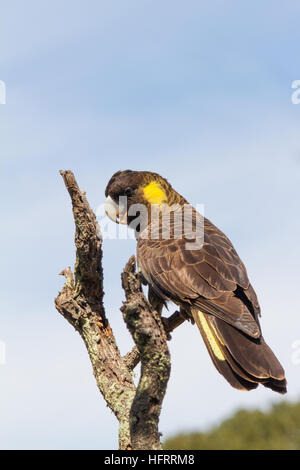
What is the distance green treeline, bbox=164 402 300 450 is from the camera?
18.6 meters

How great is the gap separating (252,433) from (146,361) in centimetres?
1564

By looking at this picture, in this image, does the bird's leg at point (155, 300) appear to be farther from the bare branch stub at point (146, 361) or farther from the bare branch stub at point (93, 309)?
the bare branch stub at point (146, 361)

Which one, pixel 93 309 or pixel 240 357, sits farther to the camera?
pixel 93 309

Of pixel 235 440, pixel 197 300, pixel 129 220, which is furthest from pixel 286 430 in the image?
pixel 197 300

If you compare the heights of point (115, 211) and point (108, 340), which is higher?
point (115, 211)

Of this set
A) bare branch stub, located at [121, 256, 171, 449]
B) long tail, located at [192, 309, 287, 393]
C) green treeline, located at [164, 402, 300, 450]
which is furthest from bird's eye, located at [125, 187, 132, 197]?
green treeline, located at [164, 402, 300, 450]

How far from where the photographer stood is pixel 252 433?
768 inches

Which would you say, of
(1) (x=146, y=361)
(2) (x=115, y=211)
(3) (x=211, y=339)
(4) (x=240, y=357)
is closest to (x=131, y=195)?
(2) (x=115, y=211)

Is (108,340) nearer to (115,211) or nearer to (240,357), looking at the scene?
(240,357)

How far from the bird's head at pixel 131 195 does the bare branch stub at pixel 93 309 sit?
2.05 metres

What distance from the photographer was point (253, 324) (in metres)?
6.01

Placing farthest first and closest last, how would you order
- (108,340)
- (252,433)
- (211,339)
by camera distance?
(252,433), (108,340), (211,339)

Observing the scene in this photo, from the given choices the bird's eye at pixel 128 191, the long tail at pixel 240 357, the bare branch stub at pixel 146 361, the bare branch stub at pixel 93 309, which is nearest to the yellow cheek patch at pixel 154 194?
the bird's eye at pixel 128 191
